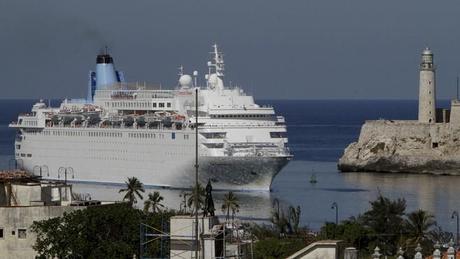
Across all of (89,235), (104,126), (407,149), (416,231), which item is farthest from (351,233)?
(407,149)

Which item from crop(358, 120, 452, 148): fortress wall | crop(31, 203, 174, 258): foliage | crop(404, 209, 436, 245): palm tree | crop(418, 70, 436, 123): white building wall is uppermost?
crop(418, 70, 436, 123): white building wall

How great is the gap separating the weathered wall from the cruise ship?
5317cm

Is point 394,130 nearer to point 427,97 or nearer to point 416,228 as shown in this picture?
point 427,97

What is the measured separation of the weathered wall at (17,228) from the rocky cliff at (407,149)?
7741 centimetres

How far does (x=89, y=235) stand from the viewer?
31.7m

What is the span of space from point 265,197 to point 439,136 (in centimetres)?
3027

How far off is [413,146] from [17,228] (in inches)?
3199

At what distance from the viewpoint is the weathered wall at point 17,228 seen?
1254 inches

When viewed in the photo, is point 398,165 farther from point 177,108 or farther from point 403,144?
point 177,108

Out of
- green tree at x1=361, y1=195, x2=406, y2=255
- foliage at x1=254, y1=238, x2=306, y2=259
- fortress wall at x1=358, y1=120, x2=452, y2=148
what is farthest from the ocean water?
foliage at x1=254, y1=238, x2=306, y2=259

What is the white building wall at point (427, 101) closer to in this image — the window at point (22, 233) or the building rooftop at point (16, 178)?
the building rooftop at point (16, 178)

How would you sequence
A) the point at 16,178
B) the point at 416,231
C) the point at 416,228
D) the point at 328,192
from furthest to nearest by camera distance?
the point at 328,192 < the point at 416,228 < the point at 416,231 < the point at 16,178

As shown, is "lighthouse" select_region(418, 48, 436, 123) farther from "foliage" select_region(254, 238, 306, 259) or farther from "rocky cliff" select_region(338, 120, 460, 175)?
"foliage" select_region(254, 238, 306, 259)

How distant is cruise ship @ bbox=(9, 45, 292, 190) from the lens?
286ft
